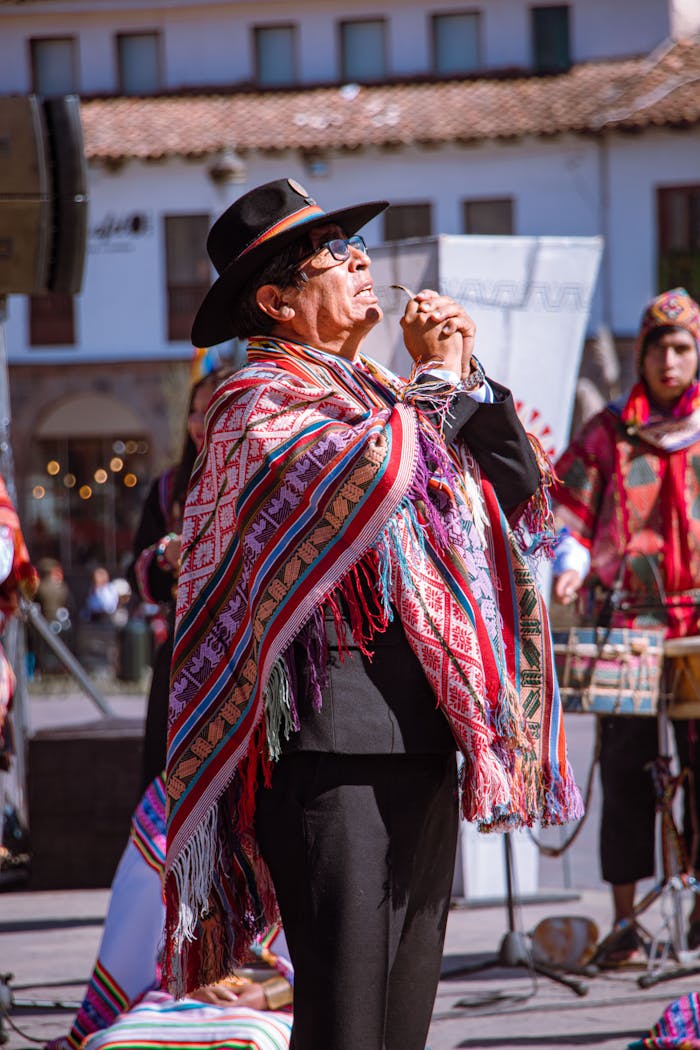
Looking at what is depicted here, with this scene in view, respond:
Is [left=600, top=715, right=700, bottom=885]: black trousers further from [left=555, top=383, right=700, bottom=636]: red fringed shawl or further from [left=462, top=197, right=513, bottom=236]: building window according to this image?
[left=462, top=197, right=513, bottom=236]: building window

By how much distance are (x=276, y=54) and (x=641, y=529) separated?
2745 cm

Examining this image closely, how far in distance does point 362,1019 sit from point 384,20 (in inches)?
1190

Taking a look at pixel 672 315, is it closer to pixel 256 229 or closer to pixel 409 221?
pixel 256 229

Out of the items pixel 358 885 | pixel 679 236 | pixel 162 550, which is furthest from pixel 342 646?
pixel 679 236

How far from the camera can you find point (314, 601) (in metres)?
2.67

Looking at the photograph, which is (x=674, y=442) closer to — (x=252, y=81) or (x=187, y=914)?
(x=187, y=914)

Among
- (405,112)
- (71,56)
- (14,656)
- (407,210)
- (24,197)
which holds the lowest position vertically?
(14,656)

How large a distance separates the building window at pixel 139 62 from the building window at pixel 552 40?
→ 7413 mm

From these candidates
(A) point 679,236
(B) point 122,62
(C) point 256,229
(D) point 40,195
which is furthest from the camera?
(B) point 122,62

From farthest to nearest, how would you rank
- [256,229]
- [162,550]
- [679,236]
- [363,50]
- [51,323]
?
[363,50] < [51,323] < [679,236] < [162,550] < [256,229]

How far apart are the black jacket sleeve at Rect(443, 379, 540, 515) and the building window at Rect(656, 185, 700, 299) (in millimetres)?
26158

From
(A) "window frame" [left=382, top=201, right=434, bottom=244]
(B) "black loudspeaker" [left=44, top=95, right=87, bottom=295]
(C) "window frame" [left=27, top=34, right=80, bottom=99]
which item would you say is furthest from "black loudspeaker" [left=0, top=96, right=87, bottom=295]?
(C) "window frame" [left=27, top=34, right=80, bottom=99]

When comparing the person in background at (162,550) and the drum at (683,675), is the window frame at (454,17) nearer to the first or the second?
the person in background at (162,550)

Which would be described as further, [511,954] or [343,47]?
[343,47]
